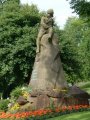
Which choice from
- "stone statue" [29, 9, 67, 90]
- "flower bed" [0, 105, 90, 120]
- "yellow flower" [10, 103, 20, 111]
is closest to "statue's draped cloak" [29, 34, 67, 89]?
"stone statue" [29, 9, 67, 90]

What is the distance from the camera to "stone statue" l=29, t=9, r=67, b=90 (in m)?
21.7

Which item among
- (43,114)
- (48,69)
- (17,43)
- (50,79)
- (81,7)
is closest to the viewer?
(81,7)

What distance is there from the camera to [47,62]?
22016mm

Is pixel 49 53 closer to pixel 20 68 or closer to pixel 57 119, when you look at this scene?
pixel 57 119

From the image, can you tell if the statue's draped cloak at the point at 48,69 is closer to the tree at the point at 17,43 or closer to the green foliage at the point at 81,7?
the green foliage at the point at 81,7

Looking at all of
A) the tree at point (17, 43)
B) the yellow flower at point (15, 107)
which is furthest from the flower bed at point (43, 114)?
the tree at point (17, 43)

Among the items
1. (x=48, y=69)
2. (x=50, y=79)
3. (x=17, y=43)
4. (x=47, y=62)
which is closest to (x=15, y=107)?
(x=50, y=79)

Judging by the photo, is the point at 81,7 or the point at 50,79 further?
the point at 50,79

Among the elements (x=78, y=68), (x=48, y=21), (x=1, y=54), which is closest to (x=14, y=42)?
(x=1, y=54)

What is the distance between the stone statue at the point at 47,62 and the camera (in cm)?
2173

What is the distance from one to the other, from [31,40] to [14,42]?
1.91 m

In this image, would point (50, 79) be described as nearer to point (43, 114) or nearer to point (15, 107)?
point (15, 107)

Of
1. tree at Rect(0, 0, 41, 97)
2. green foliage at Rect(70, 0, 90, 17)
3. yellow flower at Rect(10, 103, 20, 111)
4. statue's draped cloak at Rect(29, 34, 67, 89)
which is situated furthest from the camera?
tree at Rect(0, 0, 41, 97)

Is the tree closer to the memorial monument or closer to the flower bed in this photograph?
the memorial monument
